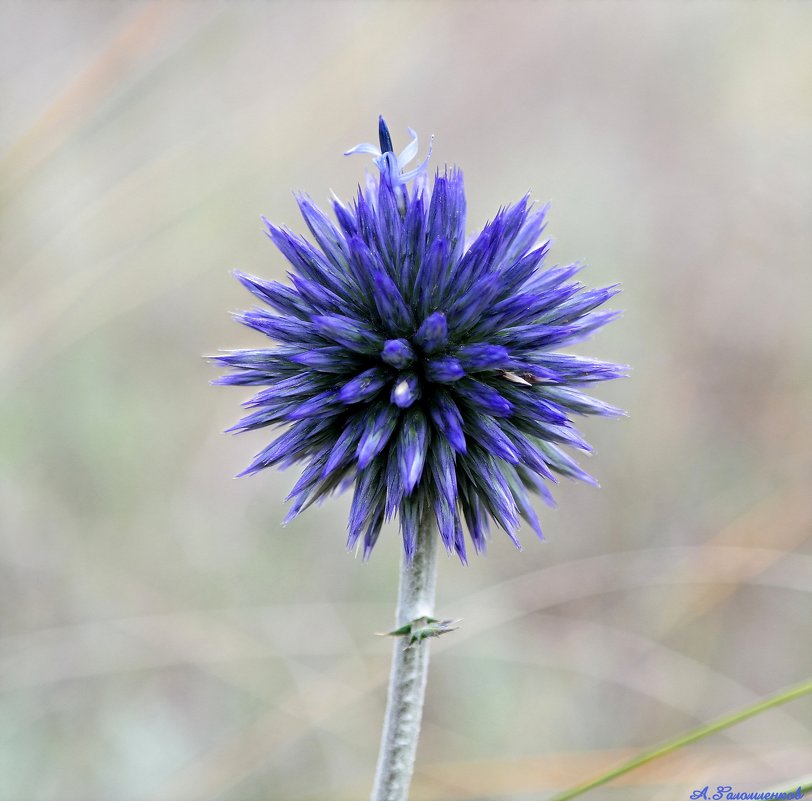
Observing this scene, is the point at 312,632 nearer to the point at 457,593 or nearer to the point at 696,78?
the point at 457,593

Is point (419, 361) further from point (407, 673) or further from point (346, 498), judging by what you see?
point (346, 498)

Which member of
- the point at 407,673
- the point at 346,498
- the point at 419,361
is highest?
the point at 346,498

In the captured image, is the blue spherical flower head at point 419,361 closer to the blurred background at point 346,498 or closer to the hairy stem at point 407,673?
the hairy stem at point 407,673

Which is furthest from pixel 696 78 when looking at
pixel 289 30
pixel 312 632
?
pixel 312 632

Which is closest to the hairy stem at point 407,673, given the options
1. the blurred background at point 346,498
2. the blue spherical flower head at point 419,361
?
the blue spherical flower head at point 419,361

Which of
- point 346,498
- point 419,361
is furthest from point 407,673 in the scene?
point 346,498
